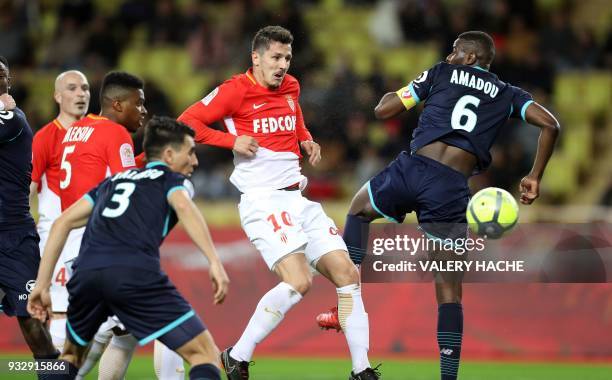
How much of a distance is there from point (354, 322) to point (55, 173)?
8.54ft

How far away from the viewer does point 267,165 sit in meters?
7.64

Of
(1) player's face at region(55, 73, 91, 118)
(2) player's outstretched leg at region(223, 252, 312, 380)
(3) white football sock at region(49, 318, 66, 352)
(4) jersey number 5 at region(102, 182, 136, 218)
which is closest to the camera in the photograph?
(4) jersey number 5 at region(102, 182, 136, 218)

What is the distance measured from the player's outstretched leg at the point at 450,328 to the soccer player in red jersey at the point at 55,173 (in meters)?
2.82

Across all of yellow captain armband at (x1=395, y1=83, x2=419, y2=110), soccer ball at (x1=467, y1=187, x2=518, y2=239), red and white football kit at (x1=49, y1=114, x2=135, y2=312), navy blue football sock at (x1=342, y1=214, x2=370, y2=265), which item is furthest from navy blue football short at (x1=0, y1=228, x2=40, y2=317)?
soccer ball at (x1=467, y1=187, x2=518, y2=239)

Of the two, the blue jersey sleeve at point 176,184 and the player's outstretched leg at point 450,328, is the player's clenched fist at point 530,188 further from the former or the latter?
the blue jersey sleeve at point 176,184

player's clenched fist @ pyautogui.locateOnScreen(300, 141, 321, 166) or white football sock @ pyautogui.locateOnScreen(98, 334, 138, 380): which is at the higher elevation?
player's clenched fist @ pyautogui.locateOnScreen(300, 141, 321, 166)

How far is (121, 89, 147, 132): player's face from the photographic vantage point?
744 centimetres

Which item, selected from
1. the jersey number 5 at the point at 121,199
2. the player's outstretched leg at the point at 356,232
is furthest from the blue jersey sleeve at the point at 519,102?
the jersey number 5 at the point at 121,199

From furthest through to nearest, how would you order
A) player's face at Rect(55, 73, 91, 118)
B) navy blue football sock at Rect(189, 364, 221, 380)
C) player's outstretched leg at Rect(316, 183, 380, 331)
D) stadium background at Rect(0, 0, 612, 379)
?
stadium background at Rect(0, 0, 612, 379) < player's face at Rect(55, 73, 91, 118) < player's outstretched leg at Rect(316, 183, 380, 331) < navy blue football sock at Rect(189, 364, 221, 380)

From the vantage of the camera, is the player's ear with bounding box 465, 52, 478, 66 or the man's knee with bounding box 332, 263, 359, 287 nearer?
the man's knee with bounding box 332, 263, 359, 287

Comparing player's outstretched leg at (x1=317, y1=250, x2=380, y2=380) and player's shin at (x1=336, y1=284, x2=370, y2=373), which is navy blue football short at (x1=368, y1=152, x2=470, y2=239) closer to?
player's outstretched leg at (x1=317, y1=250, x2=380, y2=380)

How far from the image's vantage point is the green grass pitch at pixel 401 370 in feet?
30.6

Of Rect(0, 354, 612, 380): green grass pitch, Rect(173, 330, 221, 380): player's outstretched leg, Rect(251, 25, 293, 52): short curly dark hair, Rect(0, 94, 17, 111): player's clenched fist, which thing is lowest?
Rect(173, 330, 221, 380): player's outstretched leg

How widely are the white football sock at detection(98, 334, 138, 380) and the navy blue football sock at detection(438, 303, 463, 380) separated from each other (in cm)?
207
